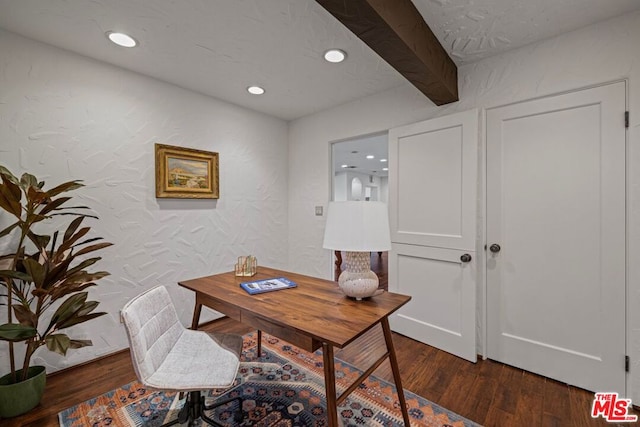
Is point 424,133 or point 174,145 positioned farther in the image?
point 174,145

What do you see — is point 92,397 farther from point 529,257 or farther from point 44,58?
point 529,257

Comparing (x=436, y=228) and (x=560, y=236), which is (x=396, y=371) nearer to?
(x=436, y=228)

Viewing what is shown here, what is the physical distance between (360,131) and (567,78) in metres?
1.71

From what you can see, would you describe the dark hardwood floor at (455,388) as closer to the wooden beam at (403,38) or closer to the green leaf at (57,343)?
the green leaf at (57,343)

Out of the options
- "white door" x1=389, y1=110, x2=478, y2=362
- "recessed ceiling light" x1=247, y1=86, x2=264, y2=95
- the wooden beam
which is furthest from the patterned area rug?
"recessed ceiling light" x1=247, y1=86, x2=264, y2=95

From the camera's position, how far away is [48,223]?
6.61ft

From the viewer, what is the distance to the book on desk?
1636 mm

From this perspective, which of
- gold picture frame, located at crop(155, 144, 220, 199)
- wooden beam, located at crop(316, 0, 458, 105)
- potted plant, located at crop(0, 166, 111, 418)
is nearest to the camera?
wooden beam, located at crop(316, 0, 458, 105)

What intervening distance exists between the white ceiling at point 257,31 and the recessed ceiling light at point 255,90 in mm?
177

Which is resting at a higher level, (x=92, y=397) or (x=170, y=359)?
(x=170, y=359)

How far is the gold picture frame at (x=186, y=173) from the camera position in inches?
102

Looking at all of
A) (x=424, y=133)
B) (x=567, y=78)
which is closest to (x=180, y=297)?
(x=424, y=133)

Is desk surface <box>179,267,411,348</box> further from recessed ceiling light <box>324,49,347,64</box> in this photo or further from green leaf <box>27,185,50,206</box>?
recessed ceiling light <box>324,49,347,64</box>

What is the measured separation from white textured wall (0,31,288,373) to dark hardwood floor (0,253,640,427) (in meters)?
0.27
